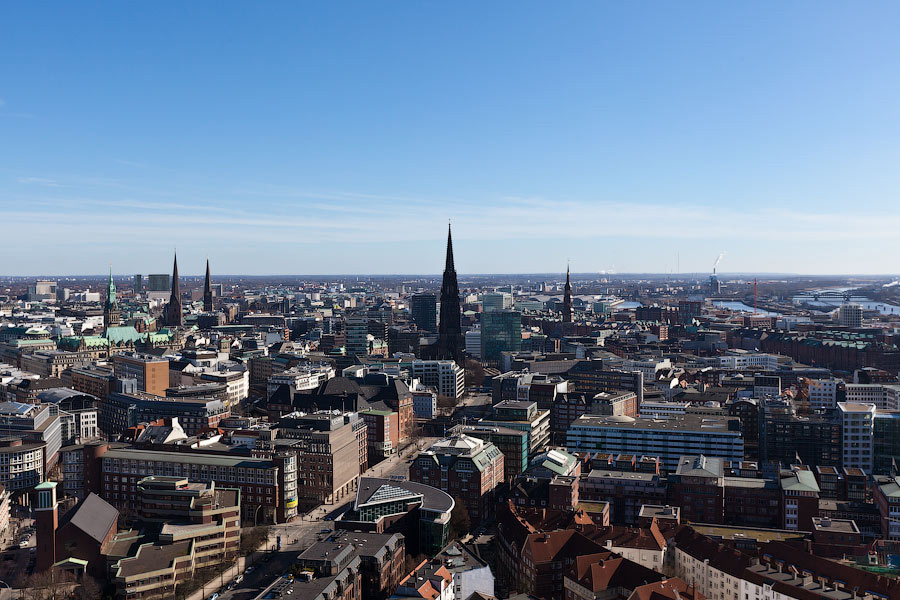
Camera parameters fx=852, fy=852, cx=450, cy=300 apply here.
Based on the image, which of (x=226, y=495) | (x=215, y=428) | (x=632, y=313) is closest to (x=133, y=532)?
(x=226, y=495)

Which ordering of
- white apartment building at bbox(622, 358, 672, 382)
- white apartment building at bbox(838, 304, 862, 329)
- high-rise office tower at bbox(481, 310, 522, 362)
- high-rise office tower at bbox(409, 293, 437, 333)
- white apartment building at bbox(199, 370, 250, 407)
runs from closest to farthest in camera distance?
white apartment building at bbox(199, 370, 250, 407), white apartment building at bbox(622, 358, 672, 382), high-rise office tower at bbox(481, 310, 522, 362), white apartment building at bbox(838, 304, 862, 329), high-rise office tower at bbox(409, 293, 437, 333)

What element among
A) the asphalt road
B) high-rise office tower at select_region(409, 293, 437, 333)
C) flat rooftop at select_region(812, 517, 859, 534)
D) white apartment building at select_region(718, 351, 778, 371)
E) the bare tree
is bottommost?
the asphalt road

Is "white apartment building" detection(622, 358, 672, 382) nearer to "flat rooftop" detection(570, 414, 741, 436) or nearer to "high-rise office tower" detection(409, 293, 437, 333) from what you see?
"flat rooftop" detection(570, 414, 741, 436)

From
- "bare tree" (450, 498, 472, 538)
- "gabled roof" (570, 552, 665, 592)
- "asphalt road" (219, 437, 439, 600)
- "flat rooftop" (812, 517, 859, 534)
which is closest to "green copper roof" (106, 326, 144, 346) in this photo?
"asphalt road" (219, 437, 439, 600)

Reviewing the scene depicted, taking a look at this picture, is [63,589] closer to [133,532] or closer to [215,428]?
[133,532]

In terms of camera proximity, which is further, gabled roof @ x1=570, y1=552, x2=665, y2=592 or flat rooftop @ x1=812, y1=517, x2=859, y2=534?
flat rooftop @ x1=812, y1=517, x2=859, y2=534

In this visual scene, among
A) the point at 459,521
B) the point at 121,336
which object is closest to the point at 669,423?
the point at 459,521

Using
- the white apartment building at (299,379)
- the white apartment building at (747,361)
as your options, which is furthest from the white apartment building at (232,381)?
the white apartment building at (747,361)

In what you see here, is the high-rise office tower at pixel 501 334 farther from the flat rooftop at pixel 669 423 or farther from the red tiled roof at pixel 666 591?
the red tiled roof at pixel 666 591
